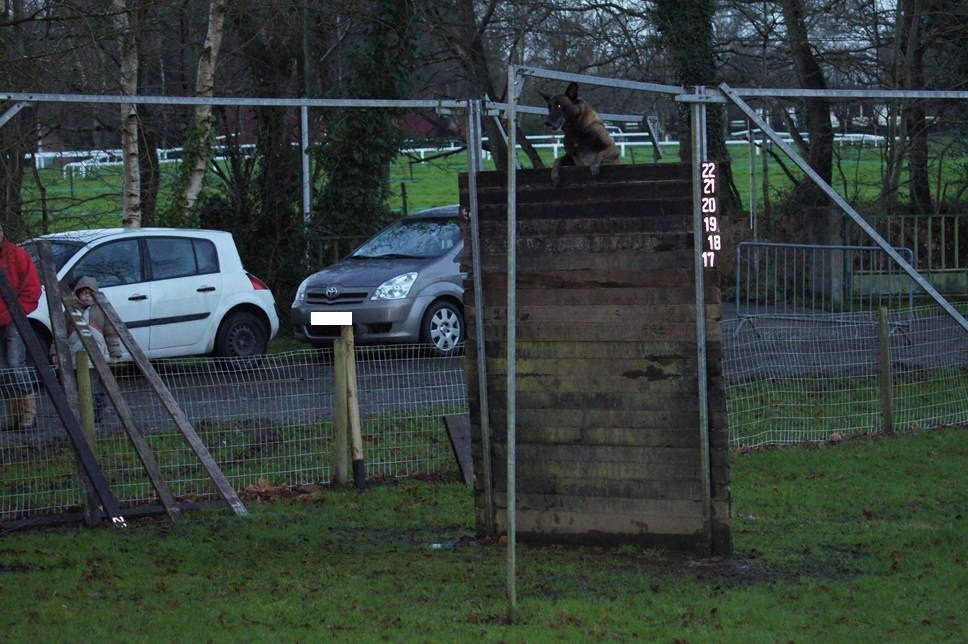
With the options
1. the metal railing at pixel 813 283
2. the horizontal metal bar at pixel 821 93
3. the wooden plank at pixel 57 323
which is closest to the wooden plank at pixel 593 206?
the horizontal metal bar at pixel 821 93

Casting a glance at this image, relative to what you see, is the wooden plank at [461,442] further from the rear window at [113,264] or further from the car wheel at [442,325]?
the rear window at [113,264]

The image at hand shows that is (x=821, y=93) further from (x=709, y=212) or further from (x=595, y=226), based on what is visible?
(x=595, y=226)

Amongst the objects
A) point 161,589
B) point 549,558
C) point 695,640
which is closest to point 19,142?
point 161,589

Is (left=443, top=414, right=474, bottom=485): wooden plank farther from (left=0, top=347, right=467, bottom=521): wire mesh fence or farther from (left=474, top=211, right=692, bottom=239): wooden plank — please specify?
(left=474, top=211, right=692, bottom=239): wooden plank

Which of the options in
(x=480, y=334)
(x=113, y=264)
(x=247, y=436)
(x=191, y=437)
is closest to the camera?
(x=480, y=334)

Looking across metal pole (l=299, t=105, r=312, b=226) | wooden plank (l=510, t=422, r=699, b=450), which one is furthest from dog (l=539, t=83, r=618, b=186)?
metal pole (l=299, t=105, r=312, b=226)

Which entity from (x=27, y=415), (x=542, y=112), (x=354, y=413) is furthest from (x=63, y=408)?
(x=542, y=112)

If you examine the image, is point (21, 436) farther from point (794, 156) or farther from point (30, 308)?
point (794, 156)

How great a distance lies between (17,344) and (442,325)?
5.69 meters

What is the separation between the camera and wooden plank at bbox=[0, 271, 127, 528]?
26.2ft

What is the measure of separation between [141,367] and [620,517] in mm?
3608

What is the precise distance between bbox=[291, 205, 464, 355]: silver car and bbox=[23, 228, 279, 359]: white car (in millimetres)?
659

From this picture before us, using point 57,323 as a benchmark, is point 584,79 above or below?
above

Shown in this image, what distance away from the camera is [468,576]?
21.8ft
